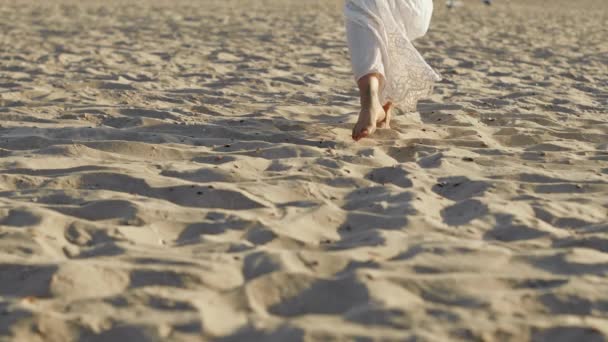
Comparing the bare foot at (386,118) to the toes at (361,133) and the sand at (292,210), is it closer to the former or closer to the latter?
the sand at (292,210)

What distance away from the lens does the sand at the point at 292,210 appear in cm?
191

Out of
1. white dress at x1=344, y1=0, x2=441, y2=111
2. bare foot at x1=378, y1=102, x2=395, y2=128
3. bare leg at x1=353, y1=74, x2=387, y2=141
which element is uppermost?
white dress at x1=344, y1=0, x2=441, y2=111

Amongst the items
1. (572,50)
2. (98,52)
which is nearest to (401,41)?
(98,52)

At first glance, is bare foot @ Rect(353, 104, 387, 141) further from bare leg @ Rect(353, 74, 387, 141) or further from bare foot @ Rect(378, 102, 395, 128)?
bare foot @ Rect(378, 102, 395, 128)

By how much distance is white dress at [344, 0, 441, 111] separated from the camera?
11.7 feet

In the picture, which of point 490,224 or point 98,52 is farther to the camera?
point 98,52

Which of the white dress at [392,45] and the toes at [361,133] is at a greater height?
the white dress at [392,45]

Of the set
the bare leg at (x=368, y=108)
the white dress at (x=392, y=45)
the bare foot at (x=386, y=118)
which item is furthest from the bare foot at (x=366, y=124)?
the bare foot at (x=386, y=118)

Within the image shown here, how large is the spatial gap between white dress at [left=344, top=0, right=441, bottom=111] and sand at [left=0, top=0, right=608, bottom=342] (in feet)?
0.77

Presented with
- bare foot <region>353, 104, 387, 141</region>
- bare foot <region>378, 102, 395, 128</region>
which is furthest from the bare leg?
→ bare foot <region>378, 102, 395, 128</region>

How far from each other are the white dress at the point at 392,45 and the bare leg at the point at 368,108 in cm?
4

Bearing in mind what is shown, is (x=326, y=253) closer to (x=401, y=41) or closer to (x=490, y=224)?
(x=490, y=224)

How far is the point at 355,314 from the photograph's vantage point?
6.22 feet

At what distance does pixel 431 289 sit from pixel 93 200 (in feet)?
4.06
